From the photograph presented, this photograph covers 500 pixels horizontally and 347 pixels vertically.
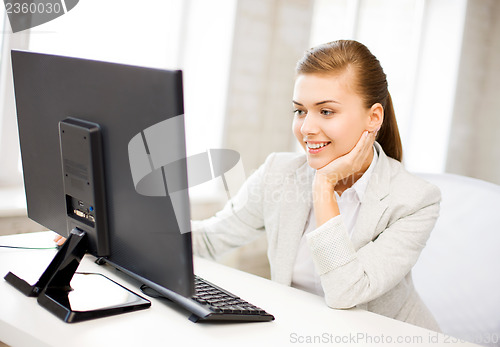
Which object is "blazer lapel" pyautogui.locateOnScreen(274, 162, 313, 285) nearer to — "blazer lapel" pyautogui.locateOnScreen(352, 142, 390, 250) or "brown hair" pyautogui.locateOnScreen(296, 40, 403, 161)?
"blazer lapel" pyautogui.locateOnScreen(352, 142, 390, 250)

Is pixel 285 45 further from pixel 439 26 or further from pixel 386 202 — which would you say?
pixel 439 26

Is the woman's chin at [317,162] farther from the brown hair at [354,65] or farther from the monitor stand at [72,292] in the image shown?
the monitor stand at [72,292]

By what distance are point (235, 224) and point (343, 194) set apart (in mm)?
349

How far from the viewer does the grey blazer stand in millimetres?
1240

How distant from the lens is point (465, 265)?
1.62 meters

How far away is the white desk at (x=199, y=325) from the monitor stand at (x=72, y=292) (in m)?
0.01

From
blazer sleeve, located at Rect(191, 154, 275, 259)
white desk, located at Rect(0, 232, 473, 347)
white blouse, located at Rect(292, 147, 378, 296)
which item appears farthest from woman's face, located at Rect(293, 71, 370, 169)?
white desk, located at Rect(0, 232, 473, 347)

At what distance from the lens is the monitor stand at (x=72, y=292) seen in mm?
938

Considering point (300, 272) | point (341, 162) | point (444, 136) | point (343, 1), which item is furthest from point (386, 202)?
point (444, 136)

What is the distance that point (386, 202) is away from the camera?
4.68 feet

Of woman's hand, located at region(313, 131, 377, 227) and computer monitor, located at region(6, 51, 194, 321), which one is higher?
computer monitor, located at region(6, 51, 194, 321)

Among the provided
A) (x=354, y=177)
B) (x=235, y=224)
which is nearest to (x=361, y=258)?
(x=354, y=177)

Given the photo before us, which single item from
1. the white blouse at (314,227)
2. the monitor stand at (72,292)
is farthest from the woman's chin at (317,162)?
the monitor stand at (72,292)

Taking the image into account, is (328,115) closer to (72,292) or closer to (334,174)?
(334,174)
